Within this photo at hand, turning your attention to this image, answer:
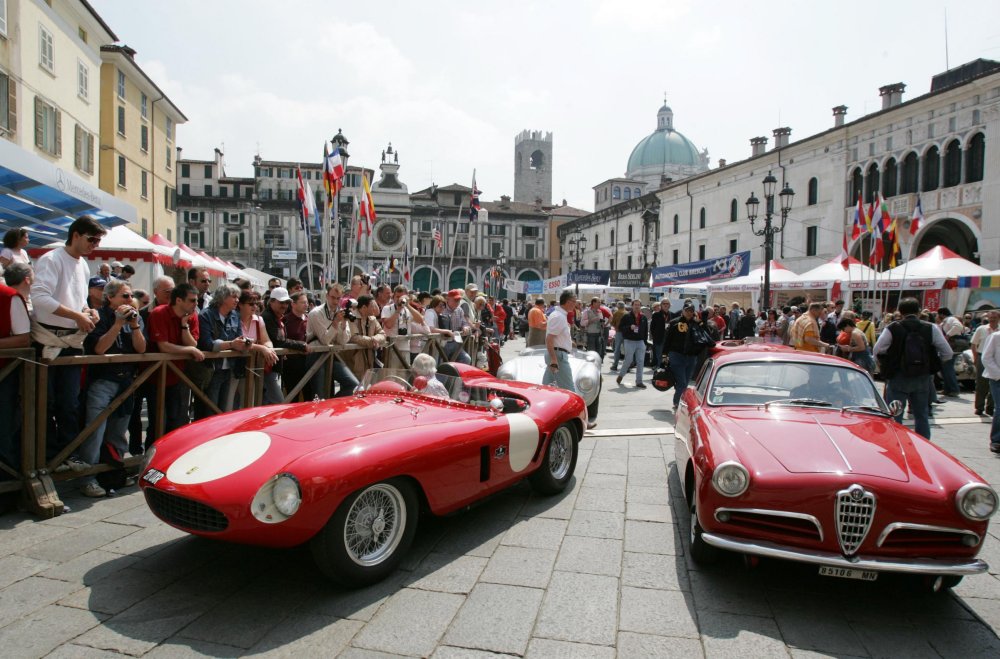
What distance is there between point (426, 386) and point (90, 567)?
2.38 meters

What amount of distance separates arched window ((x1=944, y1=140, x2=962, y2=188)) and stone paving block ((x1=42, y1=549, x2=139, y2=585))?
32.7m

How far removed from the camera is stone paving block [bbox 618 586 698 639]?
3.12 m

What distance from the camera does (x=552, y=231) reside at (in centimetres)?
7662

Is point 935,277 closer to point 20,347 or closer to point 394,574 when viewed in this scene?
point 394,574

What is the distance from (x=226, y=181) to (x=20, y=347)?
2747 inches

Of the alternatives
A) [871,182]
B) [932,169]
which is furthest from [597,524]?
[871,182]

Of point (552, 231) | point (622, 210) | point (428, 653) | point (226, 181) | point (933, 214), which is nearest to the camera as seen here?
point (428, 653)

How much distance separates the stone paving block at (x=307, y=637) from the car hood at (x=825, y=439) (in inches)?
99.4

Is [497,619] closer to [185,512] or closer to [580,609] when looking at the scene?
[580,609]

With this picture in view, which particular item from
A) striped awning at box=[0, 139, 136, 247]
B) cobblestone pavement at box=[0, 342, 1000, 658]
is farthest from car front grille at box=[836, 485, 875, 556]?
striped awning at box=[0, 139, 136, 247]

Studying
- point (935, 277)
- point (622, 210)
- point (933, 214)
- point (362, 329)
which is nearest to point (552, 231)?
point (622, 210)

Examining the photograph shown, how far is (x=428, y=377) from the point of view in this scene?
16.1 feet

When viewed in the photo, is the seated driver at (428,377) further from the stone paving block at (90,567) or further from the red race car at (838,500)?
the stone paving block at (90,567)

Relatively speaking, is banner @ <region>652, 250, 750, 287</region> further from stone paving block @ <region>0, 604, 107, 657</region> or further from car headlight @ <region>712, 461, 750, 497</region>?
stone paving block @ <region>0, 604, 107, 657</region>
